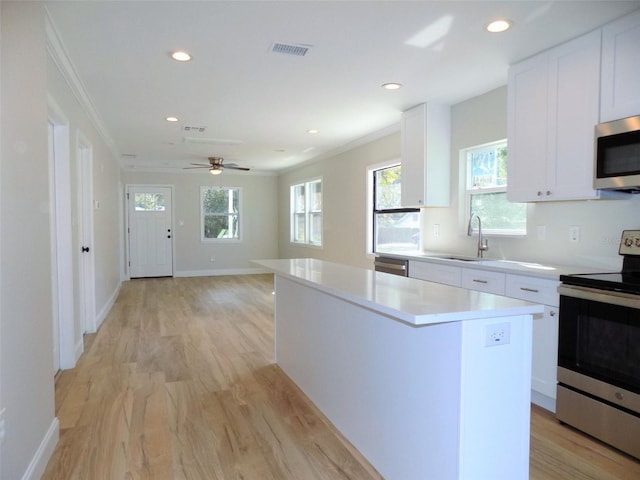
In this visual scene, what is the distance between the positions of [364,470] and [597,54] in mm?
2763

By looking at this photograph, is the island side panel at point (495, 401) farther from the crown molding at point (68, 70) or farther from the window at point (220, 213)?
the window at point (220, 213)

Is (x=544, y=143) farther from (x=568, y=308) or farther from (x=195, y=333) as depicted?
(x=195, y=333)

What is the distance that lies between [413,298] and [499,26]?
1.88 metres

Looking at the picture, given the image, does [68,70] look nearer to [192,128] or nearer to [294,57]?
[294,57]

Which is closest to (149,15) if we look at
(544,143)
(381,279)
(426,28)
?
(426,28)

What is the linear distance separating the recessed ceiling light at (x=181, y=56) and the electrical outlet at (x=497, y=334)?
2.66 meters

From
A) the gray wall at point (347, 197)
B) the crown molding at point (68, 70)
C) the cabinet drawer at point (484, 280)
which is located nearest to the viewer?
the crown molding at point (68, 70)

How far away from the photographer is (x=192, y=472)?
200 cm

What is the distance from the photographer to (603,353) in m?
2.23

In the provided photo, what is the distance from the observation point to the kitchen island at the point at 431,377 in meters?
1.49

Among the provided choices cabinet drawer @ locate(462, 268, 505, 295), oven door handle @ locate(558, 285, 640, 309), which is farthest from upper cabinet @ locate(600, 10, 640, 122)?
cabinet drawer @ locate(462, 268, 505, 295)

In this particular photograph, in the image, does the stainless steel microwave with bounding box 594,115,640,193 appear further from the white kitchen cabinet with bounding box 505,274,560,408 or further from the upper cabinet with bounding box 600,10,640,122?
the white kitchen cabinet with bounding box 505,274,560,408

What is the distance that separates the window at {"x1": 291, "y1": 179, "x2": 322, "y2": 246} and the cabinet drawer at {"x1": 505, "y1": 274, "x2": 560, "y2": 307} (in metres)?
4.91

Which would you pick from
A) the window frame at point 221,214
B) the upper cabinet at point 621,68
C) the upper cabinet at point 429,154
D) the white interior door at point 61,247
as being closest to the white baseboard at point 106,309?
the white interior door at point 61,247
